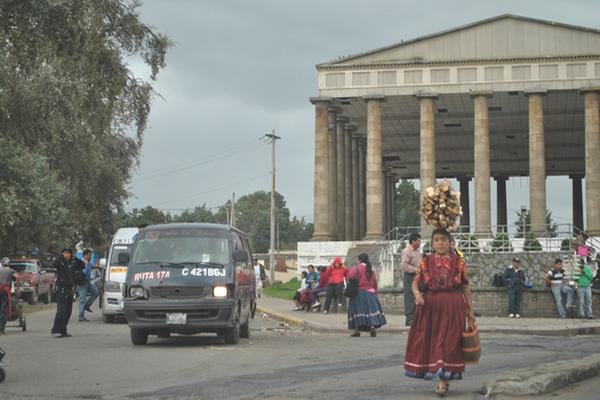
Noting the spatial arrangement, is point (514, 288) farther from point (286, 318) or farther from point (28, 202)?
point (28, 202)

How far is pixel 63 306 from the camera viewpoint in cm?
2092

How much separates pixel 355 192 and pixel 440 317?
58.9 m

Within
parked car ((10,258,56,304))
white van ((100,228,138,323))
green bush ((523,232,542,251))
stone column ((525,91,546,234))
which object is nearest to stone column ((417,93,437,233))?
stone column ((525,91,546,234))

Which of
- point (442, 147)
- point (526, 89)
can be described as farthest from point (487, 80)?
point (442, 147)

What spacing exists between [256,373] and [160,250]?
5.84 metres

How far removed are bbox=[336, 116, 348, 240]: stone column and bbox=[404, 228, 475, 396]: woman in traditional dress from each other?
53437mm

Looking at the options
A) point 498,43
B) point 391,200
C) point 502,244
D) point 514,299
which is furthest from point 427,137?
point 391,200

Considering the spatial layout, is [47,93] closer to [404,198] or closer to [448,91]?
[448,91]

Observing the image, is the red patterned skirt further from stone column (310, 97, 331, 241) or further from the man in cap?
stone column (310, 97, 331, 241)

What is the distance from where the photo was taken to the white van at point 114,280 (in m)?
26.1

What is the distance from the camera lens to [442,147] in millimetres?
78625

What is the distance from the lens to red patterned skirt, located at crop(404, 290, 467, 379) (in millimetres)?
10375

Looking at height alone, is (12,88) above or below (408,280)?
above

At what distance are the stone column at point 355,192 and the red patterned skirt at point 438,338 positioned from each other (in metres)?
57.3
